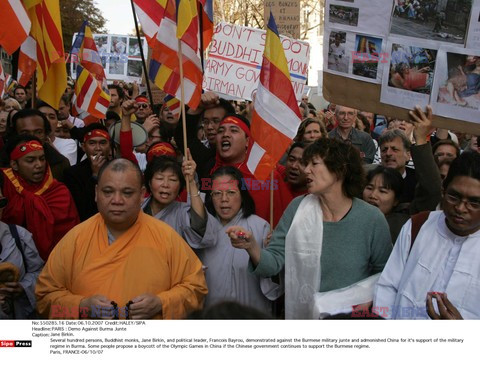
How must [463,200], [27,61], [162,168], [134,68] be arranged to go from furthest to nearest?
[134,68] → [27,61] → [162,168] → [463,200]

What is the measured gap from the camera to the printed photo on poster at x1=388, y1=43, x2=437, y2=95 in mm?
3150

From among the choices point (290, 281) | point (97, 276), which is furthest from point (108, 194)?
point (290, 281)

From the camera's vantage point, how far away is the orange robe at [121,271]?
9.30ft

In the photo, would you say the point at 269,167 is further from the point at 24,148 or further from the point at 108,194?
the point at 24,148

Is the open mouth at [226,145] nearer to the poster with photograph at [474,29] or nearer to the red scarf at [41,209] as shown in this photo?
the red scarf at [41,209]

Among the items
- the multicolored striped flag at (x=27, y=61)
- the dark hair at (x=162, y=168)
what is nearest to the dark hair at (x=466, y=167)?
the dark hair at (x=162, y=168)

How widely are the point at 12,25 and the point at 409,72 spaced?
2.92 metres

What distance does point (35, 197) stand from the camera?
3.91 m

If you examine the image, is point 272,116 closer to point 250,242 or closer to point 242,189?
point 242,189

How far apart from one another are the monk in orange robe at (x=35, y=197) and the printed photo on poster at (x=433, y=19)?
248 cm

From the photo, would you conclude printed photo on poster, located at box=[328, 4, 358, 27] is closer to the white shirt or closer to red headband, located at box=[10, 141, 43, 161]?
the white shirt

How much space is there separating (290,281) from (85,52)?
198 inches

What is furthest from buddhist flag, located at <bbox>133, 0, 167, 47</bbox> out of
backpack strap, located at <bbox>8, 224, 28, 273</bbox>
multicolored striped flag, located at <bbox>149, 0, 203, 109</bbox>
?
backpack strap, located at <bbox>8, 224, 28, 273</bbox>

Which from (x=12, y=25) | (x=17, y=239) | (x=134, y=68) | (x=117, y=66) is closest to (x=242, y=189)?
(x=17, y=239)
